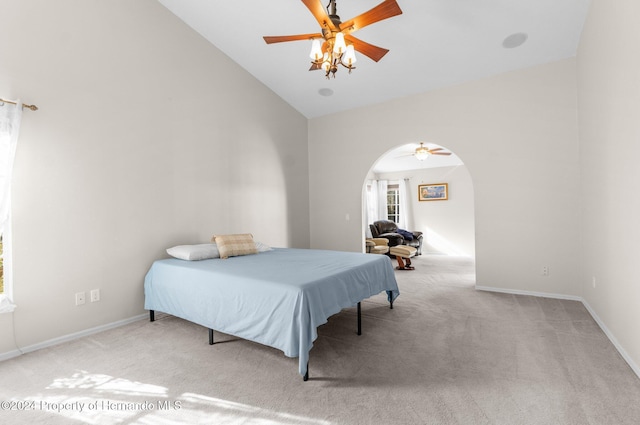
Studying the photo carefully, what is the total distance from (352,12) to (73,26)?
2775 millimetres

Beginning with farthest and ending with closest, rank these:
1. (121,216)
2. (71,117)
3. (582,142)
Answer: (582,142) < (121,216) < (71,117)

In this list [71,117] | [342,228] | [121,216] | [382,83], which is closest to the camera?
[71,117]

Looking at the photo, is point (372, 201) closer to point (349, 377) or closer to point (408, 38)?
point (408, 38)

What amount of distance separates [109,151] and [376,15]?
9.45ft

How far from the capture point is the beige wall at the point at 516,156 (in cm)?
396

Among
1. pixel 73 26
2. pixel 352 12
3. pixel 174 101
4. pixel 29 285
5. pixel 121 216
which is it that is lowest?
pixel 29 285

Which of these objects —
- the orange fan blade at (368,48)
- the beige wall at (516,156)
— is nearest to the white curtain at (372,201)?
the beige wall at (516,156)

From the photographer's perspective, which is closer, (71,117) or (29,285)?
(29,285)

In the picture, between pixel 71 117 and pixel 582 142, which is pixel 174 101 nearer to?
pixel 71 117

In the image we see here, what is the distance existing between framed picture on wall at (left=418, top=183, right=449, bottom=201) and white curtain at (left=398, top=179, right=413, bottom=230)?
0.34 meters

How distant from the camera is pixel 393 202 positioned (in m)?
9.40

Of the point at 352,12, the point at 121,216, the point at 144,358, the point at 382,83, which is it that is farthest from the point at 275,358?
the point at 382,83

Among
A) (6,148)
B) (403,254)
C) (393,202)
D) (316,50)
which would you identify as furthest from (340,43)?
(393,202)

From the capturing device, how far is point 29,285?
2.74 meters
